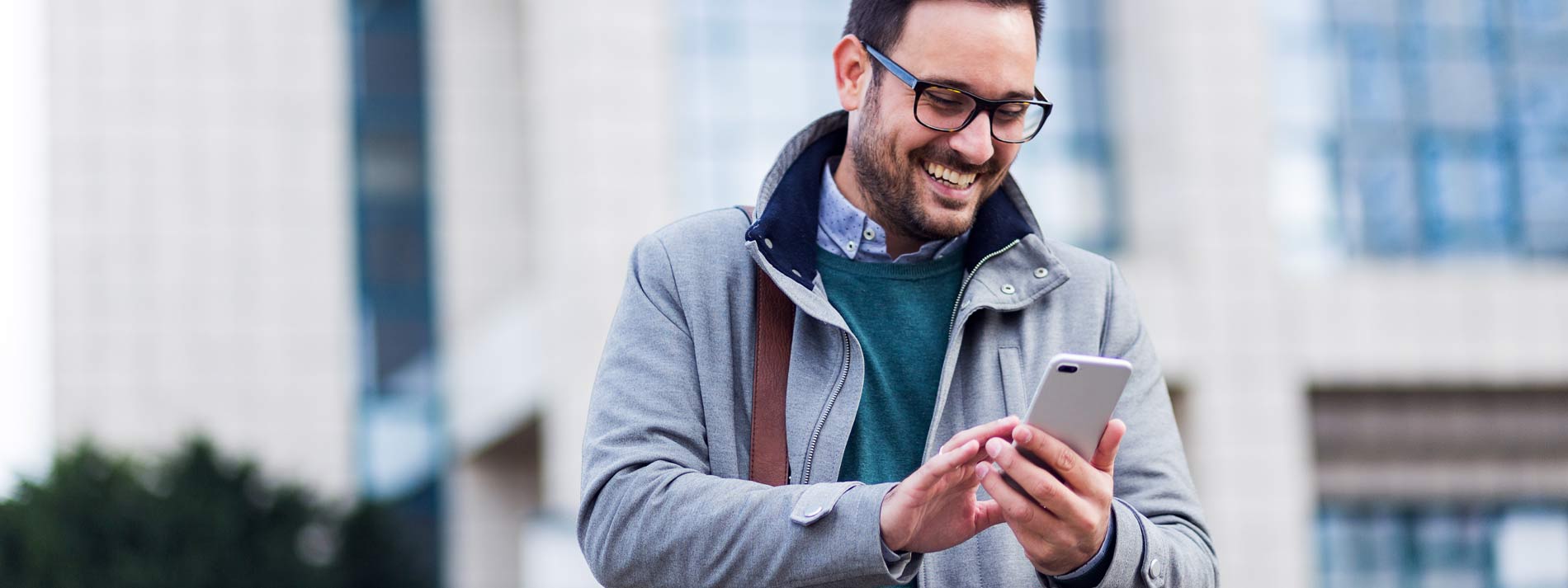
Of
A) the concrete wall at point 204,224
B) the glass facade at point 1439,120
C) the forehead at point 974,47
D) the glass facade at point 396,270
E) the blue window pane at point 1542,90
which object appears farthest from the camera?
the concrete wall at point 204,224

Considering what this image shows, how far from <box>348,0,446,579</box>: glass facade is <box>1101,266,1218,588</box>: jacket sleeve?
23087 millimetres

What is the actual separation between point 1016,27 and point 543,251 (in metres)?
16.6

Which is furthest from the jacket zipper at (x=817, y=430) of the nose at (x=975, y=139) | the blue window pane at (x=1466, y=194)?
the blue window pane at (x=1466, y=194)

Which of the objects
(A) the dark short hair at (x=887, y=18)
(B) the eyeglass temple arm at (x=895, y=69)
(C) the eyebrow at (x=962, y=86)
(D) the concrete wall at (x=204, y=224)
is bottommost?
(D) the concrete wall at (x=204, y=224)

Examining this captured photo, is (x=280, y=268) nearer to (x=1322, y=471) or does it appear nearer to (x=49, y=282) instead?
(x=49, y=282)

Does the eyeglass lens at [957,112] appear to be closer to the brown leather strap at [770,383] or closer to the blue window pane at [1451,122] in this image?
the brown leather strap at [770,383]

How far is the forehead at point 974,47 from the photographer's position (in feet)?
7.97

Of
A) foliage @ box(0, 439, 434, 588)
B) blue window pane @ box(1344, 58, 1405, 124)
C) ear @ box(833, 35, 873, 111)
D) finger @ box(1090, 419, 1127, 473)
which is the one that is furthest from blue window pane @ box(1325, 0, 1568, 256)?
→ finger @ box(1090, 419, 1127, 473)

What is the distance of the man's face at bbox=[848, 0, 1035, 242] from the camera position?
244 centimetres

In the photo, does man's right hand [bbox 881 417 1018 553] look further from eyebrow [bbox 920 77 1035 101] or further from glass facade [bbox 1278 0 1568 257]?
glass facade [bbox 1278 0 1568 257]

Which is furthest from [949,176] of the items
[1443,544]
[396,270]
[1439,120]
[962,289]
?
[396,270]

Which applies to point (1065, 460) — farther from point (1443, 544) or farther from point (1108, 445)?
point (1443, 544)

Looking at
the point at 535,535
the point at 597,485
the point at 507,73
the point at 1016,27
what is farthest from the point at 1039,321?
the point at 507,73

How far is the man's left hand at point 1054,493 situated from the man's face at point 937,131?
0.48 metres
